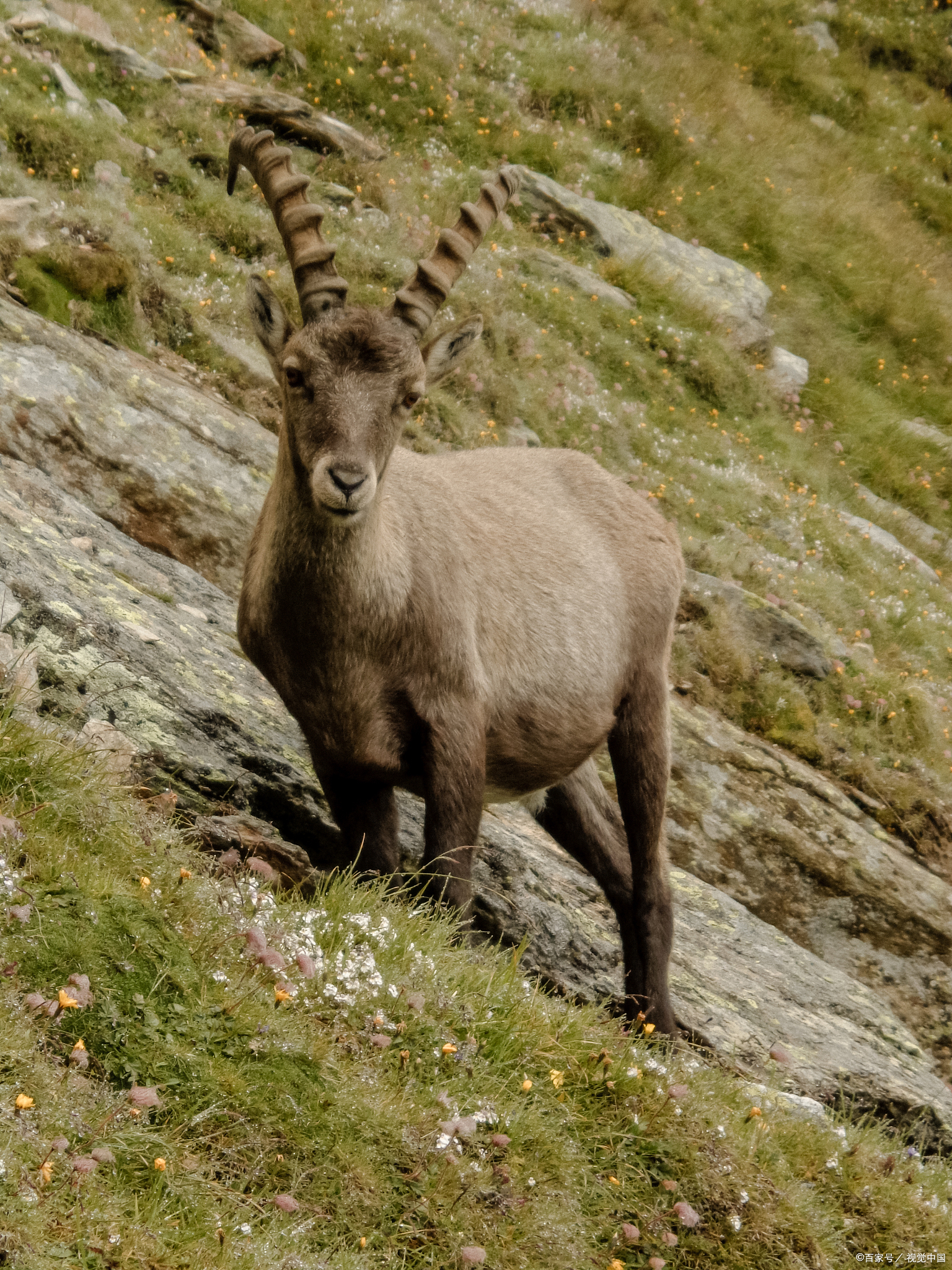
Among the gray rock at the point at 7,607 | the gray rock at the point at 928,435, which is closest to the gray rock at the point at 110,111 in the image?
Answer: the gray rock at the point at 7,607

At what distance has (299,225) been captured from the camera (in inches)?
232

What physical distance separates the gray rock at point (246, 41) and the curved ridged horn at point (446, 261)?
40.6 ft

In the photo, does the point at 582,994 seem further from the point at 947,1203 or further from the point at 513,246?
the point at 513,246

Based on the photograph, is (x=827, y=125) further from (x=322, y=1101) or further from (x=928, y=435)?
(x=322, y=1101)

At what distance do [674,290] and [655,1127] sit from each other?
14923 mm

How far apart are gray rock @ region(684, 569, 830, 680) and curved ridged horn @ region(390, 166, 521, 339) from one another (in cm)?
642

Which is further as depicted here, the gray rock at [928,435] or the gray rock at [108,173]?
the gray rock at [928,435]

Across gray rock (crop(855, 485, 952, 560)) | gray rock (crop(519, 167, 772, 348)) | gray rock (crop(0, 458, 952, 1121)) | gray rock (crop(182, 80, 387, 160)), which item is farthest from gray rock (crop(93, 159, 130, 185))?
gray rock (crop(855, 485, 952, 560))

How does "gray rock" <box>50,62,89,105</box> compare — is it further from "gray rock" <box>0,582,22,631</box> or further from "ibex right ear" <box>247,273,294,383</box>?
"gray rock" <box>0,582,22,631</box>

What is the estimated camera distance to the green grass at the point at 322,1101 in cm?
328

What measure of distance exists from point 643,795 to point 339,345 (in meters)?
3.66

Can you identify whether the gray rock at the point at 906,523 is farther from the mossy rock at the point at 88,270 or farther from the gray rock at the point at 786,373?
the mossy rock at the point at 88,270

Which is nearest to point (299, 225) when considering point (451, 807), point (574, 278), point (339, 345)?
point (339, 345)

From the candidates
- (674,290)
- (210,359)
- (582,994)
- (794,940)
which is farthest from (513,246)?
(582,994)
